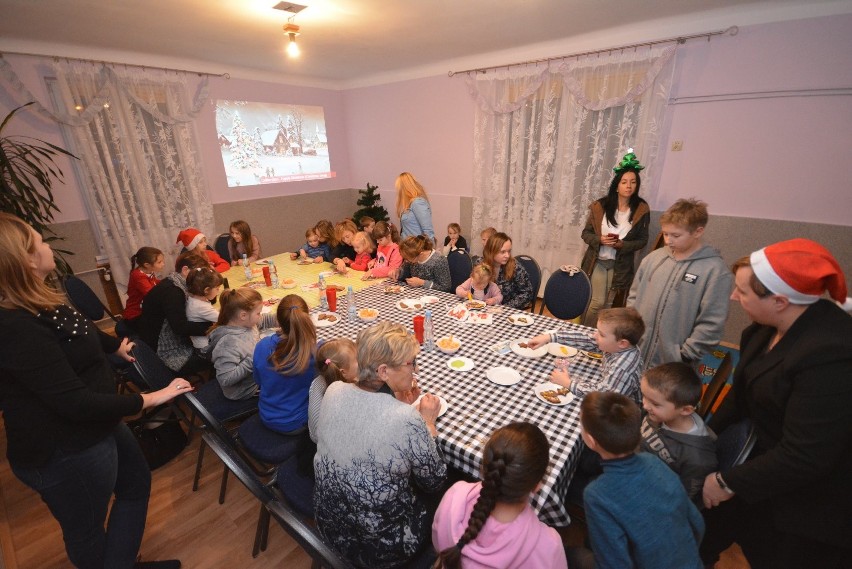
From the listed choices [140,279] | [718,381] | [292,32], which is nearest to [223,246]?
[140,279]

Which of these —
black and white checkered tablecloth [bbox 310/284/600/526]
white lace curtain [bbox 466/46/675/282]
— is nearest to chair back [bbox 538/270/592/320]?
black and white checkered tablecloth [bbox 310/284/600/526]

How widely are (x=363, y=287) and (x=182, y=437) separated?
187 cm

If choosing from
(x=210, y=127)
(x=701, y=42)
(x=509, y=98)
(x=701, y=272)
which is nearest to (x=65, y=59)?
(x=210, y=127)

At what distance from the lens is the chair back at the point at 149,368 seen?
7.07 feet

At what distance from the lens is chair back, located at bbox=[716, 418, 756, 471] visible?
55.7 inches

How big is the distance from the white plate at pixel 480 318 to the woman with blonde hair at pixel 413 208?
6.02 ft

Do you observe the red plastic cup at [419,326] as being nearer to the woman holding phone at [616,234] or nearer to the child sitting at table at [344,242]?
the child sitting at table at [344,242]

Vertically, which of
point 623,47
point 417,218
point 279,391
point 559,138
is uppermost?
point 623,47

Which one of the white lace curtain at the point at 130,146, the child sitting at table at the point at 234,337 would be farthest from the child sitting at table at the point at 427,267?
the white lace curtain at the point at 130,146

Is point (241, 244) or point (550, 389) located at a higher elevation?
point (241, 244)

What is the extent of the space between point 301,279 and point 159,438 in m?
1.75

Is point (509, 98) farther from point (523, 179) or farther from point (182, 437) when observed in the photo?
point (182, 437)

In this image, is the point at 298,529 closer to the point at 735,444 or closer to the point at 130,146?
the point at 735,444

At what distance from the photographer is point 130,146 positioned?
183 inches
